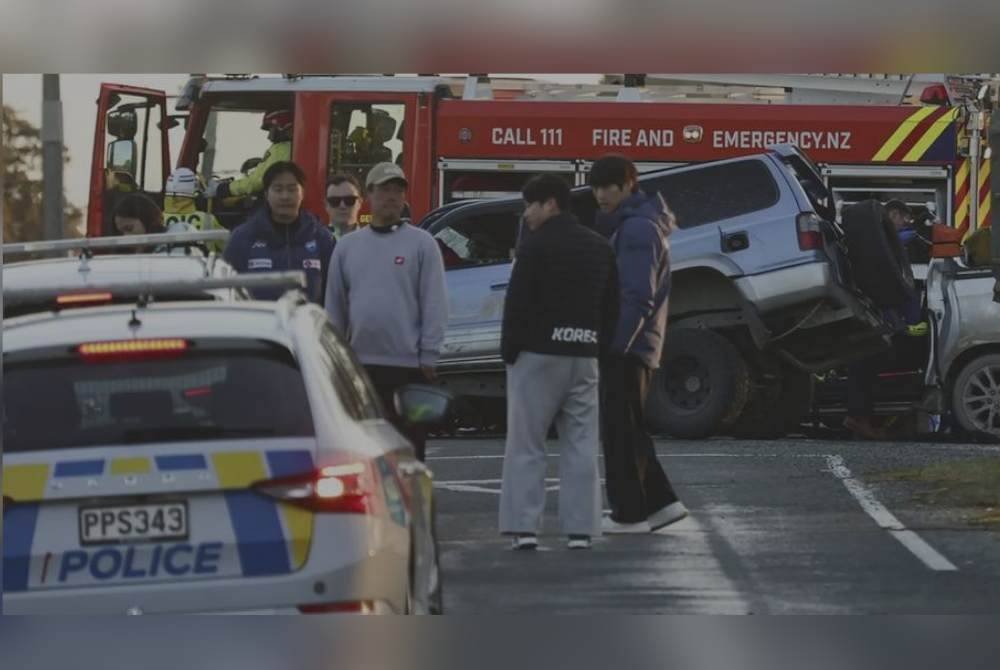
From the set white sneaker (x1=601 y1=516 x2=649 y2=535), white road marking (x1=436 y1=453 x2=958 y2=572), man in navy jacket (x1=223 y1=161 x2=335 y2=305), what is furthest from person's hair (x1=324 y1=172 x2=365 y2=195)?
white sneaker (x1=601 y1=516 x2=649 y2=535)

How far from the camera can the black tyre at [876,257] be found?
725 cm

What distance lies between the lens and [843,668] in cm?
682

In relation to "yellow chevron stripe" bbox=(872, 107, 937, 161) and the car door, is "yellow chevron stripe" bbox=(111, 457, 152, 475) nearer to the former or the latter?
the car door

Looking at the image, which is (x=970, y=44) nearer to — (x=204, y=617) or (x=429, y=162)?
(x=429, y=162)

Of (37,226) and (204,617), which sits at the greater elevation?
(37,226)

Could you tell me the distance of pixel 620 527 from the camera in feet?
23.3

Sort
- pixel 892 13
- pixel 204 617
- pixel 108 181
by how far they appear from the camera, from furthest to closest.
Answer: pixel 108 181 → pixel 892 13 → pixel 204 617

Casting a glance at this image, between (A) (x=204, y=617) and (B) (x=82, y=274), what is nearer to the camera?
(A) (x=204, y=617)

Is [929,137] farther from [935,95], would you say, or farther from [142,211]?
[142,211]

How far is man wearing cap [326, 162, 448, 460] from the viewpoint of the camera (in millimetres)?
7082

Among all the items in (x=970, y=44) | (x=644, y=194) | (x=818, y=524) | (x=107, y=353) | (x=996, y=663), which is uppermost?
(x=970, y=44)

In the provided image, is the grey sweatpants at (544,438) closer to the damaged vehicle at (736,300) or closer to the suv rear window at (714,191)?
the damaged vehicle at (736,300)

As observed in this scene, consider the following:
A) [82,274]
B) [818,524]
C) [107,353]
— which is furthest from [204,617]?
[818,524]

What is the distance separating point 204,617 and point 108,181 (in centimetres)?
259
